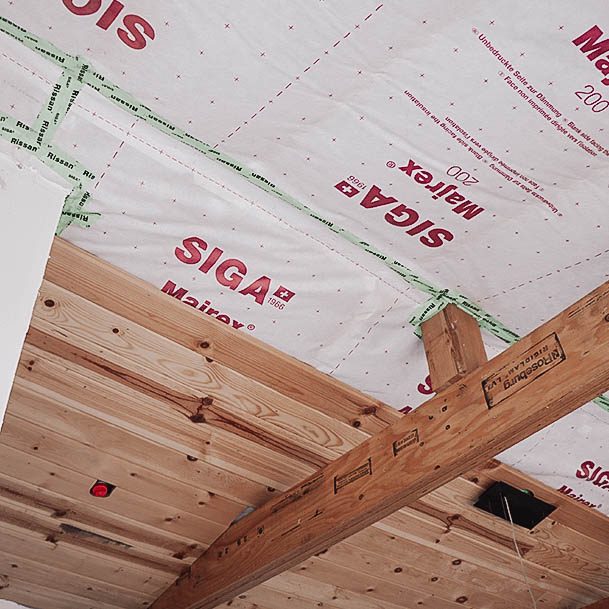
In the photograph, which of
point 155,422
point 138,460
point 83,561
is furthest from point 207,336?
point 83,561

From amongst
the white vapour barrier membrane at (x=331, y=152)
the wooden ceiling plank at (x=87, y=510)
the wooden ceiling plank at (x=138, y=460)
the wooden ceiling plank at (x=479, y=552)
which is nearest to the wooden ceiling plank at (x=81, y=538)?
the wooden ceiling plank at (x=87, y=510)

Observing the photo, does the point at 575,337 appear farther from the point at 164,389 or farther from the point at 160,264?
the point at 164,389

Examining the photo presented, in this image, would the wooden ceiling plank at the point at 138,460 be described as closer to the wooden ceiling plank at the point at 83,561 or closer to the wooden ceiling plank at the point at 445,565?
the wooden ceiling plank at the point at 83,561

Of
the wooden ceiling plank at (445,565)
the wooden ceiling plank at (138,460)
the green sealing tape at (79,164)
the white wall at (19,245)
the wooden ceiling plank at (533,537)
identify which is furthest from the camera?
the wooden ceiling plank at (445,565)

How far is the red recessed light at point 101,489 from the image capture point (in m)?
2.20

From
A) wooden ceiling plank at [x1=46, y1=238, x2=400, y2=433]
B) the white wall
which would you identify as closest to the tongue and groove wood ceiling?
wooden ceiling plank at [x1=46, y1=238, x2=400, y2=433]

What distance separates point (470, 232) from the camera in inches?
61.2

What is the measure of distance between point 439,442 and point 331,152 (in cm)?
67

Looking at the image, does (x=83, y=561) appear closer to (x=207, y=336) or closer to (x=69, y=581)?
(x=69, y=581)

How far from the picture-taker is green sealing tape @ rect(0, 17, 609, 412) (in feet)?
A: 4.33

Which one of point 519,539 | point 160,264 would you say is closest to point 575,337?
point 160,264

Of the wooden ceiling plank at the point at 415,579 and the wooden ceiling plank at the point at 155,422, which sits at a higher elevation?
the wooden ceiling plank at the point at 155,422

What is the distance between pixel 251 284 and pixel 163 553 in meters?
1.25

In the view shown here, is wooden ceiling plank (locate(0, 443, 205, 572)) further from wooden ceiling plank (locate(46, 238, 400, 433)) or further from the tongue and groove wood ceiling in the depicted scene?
wooden ceiling plank (locate(46, 238, 400, 433))
